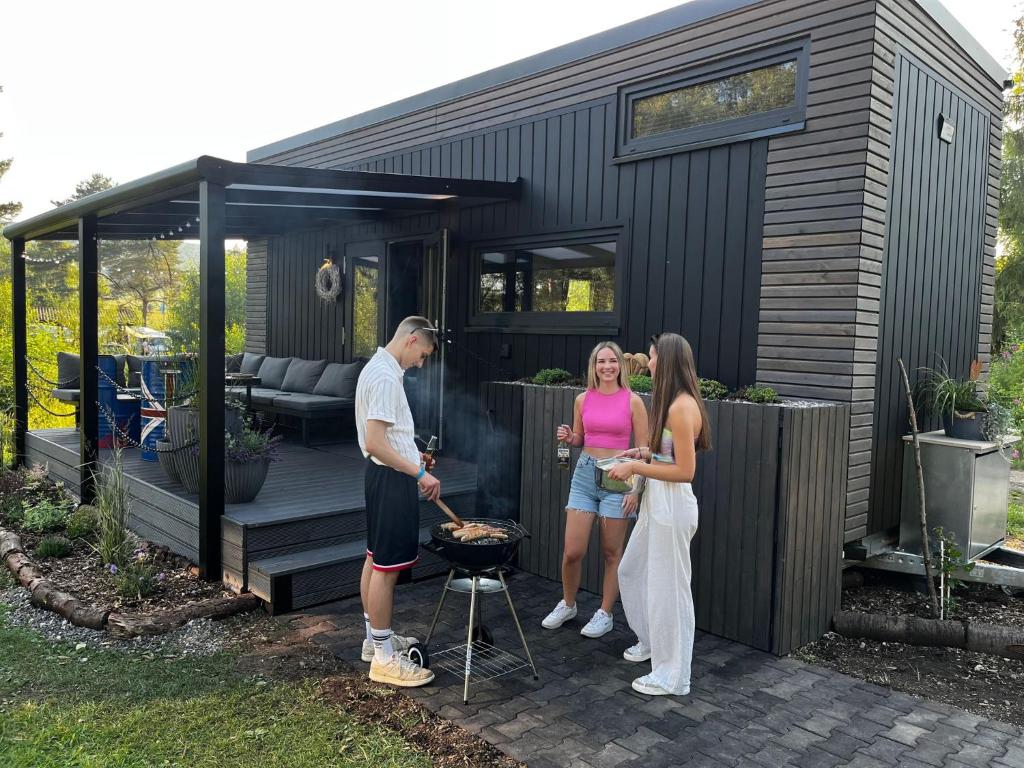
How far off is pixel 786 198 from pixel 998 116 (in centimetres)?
296

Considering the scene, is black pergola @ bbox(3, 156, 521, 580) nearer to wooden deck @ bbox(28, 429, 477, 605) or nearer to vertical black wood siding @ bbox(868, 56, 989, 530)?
wooden deck @ bbox(28, 429, 477, 605)

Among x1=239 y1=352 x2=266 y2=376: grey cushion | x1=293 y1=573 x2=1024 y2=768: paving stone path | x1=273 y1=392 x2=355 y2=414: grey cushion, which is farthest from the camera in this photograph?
x1=239 y1=352 x2=266 y2=376: grey cushion

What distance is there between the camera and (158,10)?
50.7 ft

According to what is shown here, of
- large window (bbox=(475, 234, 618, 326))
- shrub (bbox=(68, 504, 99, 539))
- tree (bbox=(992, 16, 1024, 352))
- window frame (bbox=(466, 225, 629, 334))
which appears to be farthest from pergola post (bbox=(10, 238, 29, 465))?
tree (bbox=(992, 16, 1024, 352))

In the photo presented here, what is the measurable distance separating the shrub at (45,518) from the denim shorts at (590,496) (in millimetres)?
4179

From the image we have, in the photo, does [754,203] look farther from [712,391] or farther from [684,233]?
[712,391]

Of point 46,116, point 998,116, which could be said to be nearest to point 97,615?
point 998,116

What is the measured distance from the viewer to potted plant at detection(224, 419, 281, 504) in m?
4.80

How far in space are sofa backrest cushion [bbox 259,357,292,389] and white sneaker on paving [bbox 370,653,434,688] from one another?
5.90 metres

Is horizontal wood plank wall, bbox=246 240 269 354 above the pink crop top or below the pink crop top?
above

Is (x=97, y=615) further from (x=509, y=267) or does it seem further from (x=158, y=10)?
(x=158, y=10)

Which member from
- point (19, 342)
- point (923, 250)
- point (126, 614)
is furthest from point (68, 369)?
point (923, 250)

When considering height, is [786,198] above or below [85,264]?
above

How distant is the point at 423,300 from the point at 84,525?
350 cm
